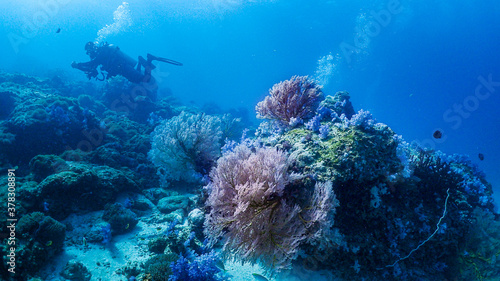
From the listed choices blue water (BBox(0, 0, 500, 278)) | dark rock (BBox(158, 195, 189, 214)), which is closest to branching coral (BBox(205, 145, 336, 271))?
dark rock (BBox(158, 195, 189, 214))

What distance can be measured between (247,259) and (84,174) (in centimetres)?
432

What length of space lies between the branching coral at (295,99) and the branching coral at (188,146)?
171cm

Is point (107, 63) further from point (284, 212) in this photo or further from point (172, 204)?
point (284, 212)

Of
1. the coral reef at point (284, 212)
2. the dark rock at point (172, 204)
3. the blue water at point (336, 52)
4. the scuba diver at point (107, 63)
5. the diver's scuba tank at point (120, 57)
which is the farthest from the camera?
the blue water at point (336, 52)

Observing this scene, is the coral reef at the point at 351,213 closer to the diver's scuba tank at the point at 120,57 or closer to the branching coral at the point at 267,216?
the branching coral at the point at 267,216

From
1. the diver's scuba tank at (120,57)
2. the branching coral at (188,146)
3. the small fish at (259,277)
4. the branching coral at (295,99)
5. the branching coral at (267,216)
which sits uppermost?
the diver's scuba tank at (120,57)

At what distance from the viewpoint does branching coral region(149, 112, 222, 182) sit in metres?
5.48

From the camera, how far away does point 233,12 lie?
66.4 metres

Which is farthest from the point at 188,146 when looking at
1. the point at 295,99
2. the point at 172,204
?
the point at 295,99

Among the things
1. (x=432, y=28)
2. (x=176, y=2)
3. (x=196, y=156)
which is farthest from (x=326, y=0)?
(x=176, y=2)

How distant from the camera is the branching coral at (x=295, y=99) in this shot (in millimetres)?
5234

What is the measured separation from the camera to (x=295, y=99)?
17.2 feet

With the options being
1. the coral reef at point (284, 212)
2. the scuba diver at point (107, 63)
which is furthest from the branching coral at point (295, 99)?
the scuba diver at point (107, 63)

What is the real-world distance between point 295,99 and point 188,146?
2857mm
